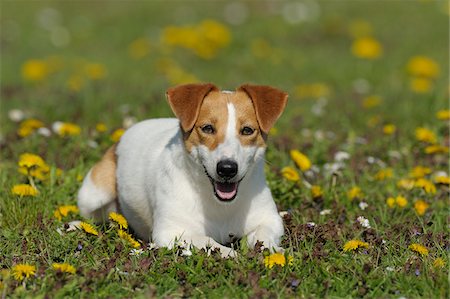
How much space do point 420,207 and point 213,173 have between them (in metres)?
1.93

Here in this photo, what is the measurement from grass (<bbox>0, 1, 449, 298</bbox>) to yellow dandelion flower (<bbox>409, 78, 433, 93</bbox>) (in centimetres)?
13

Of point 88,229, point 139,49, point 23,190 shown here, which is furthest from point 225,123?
point 139,49

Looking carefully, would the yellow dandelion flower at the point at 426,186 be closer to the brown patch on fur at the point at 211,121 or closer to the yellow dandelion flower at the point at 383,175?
the yellow dandelion flower at the point at 383,175

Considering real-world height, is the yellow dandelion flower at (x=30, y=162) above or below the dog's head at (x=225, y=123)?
below

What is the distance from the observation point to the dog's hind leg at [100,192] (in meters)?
5.96

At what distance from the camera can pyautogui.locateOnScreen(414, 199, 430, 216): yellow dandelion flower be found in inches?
232

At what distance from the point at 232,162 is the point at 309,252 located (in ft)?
2.42

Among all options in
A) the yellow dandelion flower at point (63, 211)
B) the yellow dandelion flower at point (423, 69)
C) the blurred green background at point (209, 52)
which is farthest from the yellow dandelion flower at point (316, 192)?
the yellow dandelion flower at point (423, 69)

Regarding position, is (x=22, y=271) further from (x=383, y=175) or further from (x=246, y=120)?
(x=383, y=175)

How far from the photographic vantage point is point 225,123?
4.95 metres

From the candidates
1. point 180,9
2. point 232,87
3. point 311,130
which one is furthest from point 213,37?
point 311,130

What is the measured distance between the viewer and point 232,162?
475 cm

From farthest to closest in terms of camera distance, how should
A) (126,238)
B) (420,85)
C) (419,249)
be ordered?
(420,85) < (126,238) < (419,249)

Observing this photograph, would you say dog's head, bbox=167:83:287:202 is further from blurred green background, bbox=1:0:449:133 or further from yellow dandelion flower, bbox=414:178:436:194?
blurred green background, bbox=1:0:449:133
